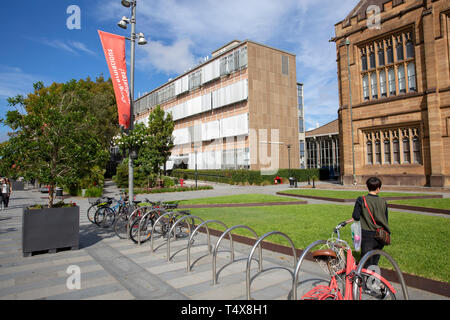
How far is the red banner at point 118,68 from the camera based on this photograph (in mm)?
11617

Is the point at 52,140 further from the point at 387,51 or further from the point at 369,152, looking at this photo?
the point at 387,51

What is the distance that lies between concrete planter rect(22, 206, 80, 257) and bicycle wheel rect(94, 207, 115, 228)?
3.37 m

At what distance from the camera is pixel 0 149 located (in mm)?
6992

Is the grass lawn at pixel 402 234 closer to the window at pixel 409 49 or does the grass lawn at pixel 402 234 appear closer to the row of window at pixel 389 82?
the row of window at pixel 389 82

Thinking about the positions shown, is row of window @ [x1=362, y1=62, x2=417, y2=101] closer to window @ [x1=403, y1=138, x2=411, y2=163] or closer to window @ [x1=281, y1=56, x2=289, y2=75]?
window @ [x1=403, y1=138, x2=411, y2=163]

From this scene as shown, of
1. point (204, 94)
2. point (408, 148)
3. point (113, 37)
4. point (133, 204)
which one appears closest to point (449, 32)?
point (408, 148)

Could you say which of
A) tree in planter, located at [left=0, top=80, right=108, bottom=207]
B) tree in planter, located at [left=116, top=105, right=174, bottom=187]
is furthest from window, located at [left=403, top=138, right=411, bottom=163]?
tree in planter, located at [left=0, top=80, right=108, bottom=207]

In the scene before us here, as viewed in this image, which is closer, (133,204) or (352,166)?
(133,204)

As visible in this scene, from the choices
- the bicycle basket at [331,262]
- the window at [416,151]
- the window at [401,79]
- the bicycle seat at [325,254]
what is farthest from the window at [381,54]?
the bicycle seat at [325,254]

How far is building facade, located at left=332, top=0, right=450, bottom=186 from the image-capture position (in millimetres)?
23562

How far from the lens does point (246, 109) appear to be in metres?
42.4

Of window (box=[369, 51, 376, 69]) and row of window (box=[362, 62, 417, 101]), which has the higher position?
window (box=[369, 51, 376, 69])
